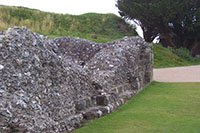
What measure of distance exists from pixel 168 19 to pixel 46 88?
27406mm

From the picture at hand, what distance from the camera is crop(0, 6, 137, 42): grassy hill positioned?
105 feet

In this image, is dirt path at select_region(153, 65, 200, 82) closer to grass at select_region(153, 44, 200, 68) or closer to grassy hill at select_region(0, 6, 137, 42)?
grass at select_region(153, 44, 200, 68)

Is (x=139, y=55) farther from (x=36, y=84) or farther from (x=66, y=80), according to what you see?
(x=36, y=84)

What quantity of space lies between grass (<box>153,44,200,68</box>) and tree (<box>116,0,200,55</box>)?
306 centimetres

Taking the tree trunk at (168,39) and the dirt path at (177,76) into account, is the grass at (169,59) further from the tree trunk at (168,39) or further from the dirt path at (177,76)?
the dirt path at (177,76)

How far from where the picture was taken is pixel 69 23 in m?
37.5

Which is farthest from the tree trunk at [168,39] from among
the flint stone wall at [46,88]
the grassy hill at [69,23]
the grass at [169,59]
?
the flint stone wall at [46,88]

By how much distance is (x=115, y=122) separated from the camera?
8352 millimetres

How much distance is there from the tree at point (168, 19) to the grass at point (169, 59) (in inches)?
121

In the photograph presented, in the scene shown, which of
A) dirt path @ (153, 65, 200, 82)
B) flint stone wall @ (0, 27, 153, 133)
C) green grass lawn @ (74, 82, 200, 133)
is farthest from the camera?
dirt path @ (153, 65, 200, 82)

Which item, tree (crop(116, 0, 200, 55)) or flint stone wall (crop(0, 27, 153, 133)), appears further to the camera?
tree (crop(116, 0, 200, 55))

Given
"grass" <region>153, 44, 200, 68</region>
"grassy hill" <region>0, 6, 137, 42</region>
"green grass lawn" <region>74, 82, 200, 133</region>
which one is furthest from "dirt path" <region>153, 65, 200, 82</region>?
"grassy hill" <region>0, 6, 137, 42</region>

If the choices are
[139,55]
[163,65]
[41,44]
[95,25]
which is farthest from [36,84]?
[95,25]

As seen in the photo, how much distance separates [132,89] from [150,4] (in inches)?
A: 889
